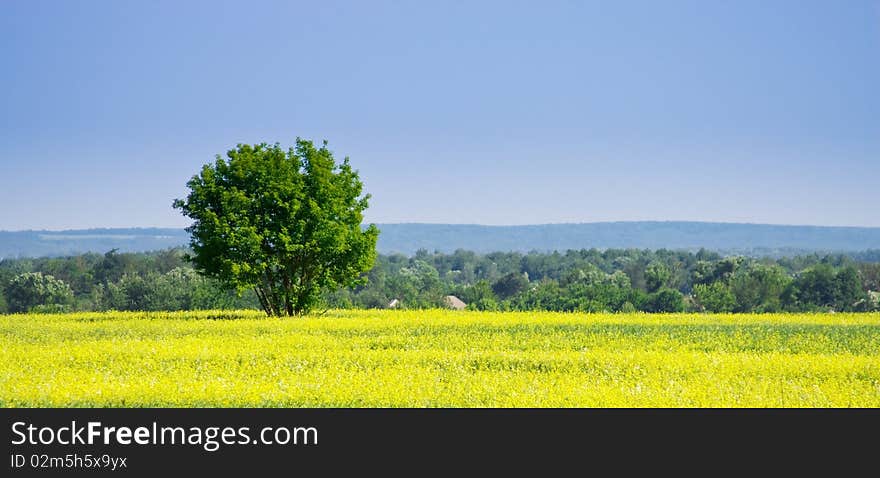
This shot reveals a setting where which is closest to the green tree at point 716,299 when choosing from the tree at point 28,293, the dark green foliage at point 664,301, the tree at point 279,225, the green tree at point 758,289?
the dark green foliage at point 664,301

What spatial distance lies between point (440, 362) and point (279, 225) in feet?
51.4

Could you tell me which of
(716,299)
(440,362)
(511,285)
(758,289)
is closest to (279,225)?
(440,362)

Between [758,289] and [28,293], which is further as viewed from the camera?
[28,293]

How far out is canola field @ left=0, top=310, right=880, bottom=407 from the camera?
1905 cm

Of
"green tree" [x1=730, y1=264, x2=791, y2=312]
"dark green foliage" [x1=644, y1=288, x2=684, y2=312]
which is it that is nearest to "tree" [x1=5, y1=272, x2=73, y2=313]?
"dark green foliage" [x1=644, y1=288, x2=684, y2=312]

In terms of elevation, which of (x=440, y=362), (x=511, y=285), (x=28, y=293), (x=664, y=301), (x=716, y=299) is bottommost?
(x=511, y=285)

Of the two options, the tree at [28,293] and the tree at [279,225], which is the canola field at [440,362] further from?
the tree at [28,293]

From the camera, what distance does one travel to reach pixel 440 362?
2508cm

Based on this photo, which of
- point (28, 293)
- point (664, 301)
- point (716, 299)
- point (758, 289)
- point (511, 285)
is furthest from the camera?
point (511, 285)

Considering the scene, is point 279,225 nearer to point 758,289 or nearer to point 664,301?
point 664,301

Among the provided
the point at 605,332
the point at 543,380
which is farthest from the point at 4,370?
the point at 605,332

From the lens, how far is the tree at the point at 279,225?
3800cm

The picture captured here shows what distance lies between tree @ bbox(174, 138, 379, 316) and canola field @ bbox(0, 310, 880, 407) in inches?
87.2
